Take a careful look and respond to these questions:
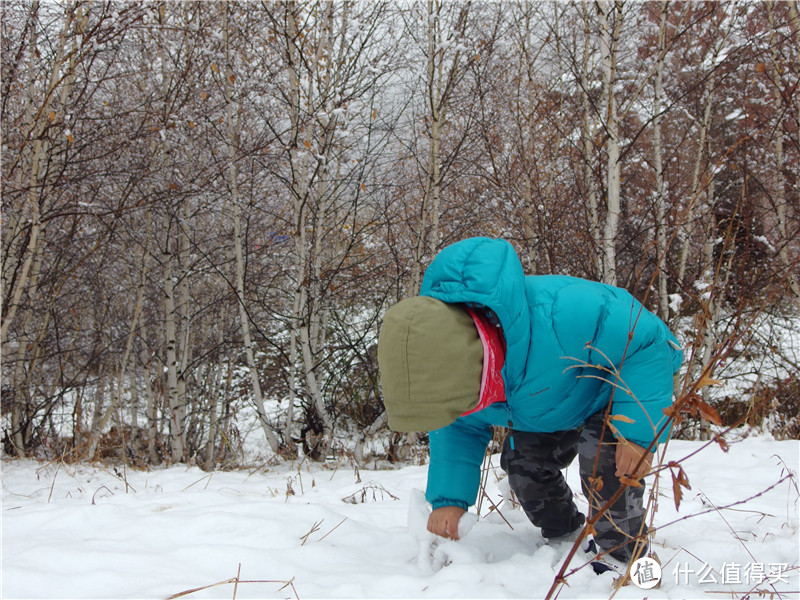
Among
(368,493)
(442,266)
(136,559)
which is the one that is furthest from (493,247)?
(368,493)

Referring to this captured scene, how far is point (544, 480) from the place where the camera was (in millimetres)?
1905

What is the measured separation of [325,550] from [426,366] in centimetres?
92

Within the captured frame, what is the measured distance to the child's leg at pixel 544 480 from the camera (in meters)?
1.90

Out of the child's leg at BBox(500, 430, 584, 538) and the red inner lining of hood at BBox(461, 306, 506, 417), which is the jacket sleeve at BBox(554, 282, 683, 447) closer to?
the red inner lining of hood at BBox(461, 306, 506, 417)

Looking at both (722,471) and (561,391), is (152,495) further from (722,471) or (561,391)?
(722,471)

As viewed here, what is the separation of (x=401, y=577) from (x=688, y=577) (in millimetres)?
940

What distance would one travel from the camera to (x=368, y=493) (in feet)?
10.1

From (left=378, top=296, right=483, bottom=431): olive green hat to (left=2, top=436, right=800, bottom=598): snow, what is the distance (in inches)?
21.6

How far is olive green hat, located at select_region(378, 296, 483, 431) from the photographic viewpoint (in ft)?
4.47

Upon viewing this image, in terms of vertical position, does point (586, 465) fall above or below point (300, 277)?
below

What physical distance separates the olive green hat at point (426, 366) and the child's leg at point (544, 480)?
64 cm

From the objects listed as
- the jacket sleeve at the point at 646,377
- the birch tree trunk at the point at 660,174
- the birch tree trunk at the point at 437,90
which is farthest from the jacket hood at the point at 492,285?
the birch tree trunk at the point at 437,90

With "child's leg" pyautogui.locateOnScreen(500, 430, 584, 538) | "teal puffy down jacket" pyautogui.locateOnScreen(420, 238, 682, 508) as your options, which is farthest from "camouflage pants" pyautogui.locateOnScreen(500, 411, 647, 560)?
"teal puffy down jacket" pyautogui.locateOnScreen(420, 238, 682, 508)

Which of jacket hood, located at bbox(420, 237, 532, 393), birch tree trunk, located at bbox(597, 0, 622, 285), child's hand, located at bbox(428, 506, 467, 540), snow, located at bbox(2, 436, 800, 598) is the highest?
birch tree trunk, located at bbox(597, 0, 622, 285)
